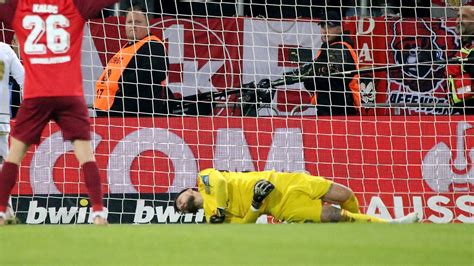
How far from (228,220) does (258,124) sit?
2347 mm

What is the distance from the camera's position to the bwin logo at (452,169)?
14.7 m

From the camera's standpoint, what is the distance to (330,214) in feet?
42.0

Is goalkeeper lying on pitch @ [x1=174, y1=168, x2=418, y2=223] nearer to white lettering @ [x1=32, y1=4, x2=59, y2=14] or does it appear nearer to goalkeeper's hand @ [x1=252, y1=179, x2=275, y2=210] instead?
goalkeeper's hand @ [x1=252, y1=179, x2=275, y2=210]

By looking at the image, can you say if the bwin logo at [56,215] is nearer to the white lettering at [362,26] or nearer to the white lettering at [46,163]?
the white lettering at [46,163]

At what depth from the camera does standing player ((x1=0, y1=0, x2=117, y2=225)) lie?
9.59 meters

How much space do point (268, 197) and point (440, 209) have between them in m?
2.90

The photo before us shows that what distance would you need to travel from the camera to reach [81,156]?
31.7 ft

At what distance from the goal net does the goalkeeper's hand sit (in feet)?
7.75

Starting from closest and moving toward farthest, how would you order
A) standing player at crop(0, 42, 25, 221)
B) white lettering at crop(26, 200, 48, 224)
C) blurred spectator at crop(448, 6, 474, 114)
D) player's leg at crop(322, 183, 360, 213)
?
standing player at crop(0, 42, 25, 221), player's leg at crop(322, 183, 360, 213), white lettering at crop(26, 200, 48, 224), blurred spectator at crop(448, 6, 474, 114)

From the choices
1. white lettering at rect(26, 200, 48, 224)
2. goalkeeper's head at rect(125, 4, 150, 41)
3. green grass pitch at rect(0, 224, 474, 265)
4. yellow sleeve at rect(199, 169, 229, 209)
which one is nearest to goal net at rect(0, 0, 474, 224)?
white lettering at rect(26, 200, 48, 224)

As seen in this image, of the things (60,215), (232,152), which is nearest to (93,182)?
(60,215)

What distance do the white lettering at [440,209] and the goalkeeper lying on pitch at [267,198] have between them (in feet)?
6.46

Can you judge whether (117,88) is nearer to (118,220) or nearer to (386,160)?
(118,220)

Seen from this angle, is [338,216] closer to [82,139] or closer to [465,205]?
[465,205]
